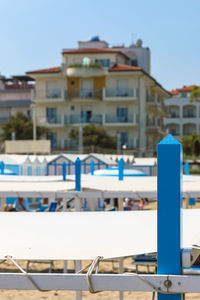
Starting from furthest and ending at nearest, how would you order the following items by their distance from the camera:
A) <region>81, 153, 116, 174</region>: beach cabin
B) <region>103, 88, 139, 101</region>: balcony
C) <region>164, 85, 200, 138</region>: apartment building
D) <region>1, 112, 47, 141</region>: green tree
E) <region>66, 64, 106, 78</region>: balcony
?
<region>164, 85, 200, 138</region>: apartment building, <region>1, 112, 47, 141</region>: green tree, <region>103, 88, 139, 101</region>: balcony, <region>66, 64, 106, 78</region>: balcony, <region>81, 153, 116, 174</region>: beach cabin

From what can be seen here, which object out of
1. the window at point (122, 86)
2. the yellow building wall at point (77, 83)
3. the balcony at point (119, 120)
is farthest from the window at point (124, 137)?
the yellow building wall at point (77, 83)

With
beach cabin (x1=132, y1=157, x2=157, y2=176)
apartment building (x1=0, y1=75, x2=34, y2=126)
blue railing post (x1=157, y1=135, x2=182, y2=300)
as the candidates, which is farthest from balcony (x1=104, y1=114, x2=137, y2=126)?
blue railing post (x1=157, y1=135, x2=182, y2=300)

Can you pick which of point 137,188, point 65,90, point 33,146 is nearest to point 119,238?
point 137,188

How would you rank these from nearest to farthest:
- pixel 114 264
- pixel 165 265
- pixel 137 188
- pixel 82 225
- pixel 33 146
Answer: pixel 165 265 → pixel 82 225 → pixel 137 188 → pixel 114 264 → pixel 33 146

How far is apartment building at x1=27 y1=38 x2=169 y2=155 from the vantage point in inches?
2484

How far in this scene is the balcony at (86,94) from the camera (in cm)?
6373

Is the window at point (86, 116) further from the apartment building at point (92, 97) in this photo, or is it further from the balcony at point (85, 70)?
the balcony at point (85, 70)

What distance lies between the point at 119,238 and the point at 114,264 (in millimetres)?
9320

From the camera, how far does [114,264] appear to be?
13.2m

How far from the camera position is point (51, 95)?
64312 mm

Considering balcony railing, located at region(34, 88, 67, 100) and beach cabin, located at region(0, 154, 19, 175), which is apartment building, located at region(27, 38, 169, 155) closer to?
balcony railing, located at region(34, 88, 67, 100)

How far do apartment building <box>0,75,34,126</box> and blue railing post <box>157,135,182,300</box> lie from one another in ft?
234

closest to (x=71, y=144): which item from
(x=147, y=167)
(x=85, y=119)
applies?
(x=85, y=119)

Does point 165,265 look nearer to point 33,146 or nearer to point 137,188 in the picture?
point 137,188
